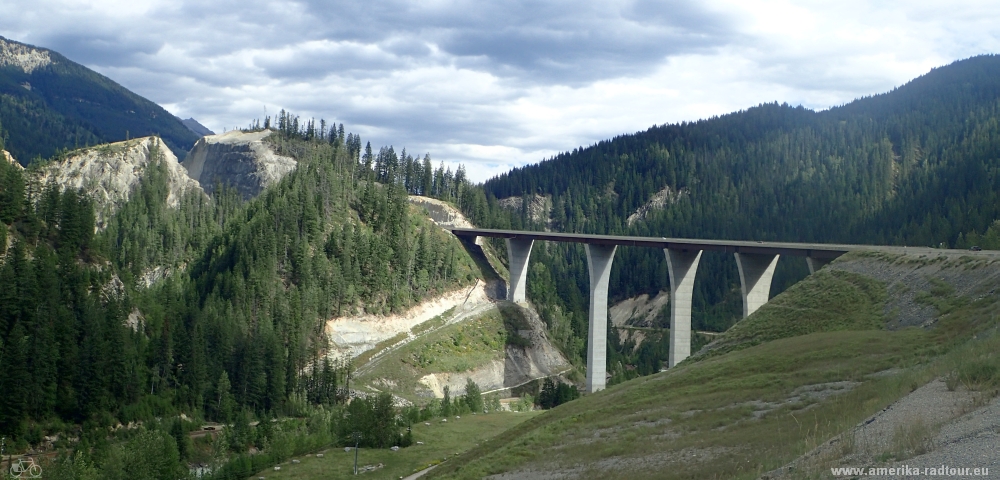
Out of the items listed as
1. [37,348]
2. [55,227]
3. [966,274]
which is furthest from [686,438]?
[55,227]

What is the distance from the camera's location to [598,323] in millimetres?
117812

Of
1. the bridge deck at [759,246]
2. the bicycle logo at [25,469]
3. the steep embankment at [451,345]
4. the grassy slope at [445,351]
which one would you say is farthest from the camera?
the steep embankment at [451,345]

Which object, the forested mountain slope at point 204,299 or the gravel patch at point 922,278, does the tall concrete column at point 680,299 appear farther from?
the forested mountain slope at point 204,299

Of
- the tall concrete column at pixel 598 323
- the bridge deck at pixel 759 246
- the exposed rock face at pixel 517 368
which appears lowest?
the exposed rock face at pixel 517 368

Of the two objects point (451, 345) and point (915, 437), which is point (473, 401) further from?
point (915, 437)

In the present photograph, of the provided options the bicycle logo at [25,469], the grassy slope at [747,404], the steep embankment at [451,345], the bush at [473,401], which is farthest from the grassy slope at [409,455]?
the steep embankment at [451,345]

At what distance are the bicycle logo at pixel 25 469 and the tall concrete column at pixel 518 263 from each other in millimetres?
92731

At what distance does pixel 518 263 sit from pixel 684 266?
2242 inches

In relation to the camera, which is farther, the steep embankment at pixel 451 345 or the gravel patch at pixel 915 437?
the steep embankment at pixel 451 345

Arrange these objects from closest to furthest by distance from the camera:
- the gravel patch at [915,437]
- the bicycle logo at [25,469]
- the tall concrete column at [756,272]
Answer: the gravel patch at [915,437]
the bicycle logo at [25,469]
the tall concrete column at [756,272]

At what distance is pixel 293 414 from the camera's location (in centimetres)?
10188

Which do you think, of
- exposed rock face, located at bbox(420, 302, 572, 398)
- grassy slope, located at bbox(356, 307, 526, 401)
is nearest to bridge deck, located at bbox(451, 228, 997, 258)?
exposed rock face, located at bbox(420, 302, 572, 398)

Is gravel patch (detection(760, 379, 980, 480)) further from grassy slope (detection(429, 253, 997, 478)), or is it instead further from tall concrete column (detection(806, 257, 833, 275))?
tall concrete column (detection(806, 257, 833, 275))

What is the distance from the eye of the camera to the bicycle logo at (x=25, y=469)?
65.5 meters
